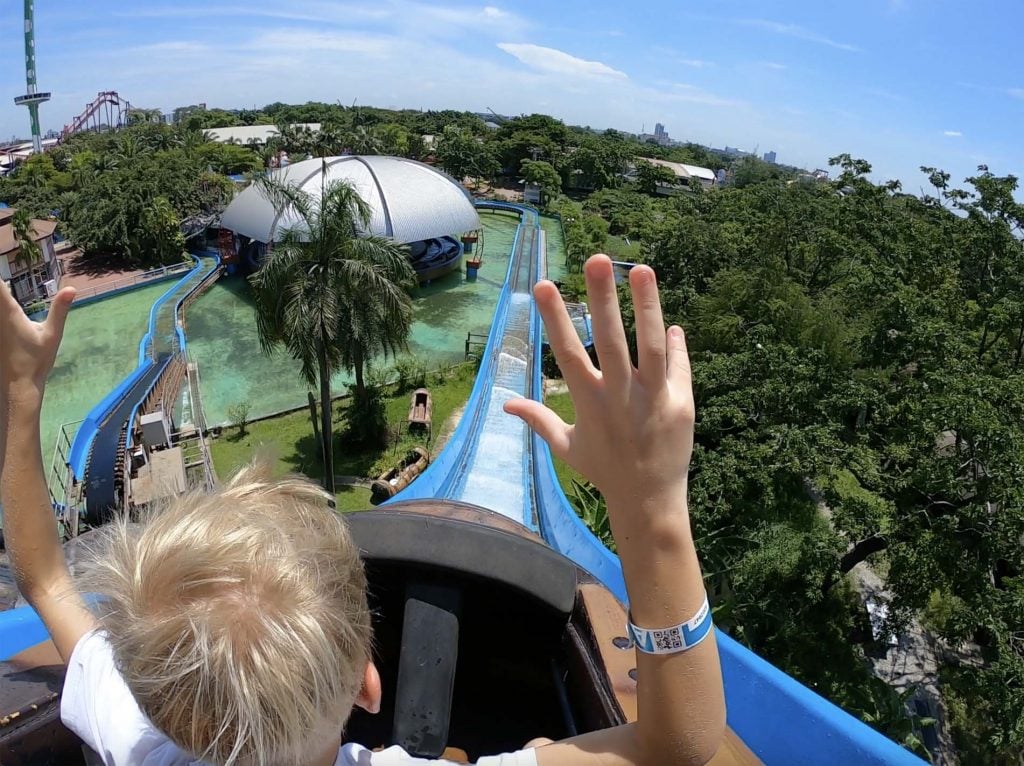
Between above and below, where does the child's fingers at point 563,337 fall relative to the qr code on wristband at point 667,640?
above

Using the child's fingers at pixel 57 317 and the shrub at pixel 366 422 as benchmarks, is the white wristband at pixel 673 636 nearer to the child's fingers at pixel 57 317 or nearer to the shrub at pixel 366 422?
the child's fingers at pixel 57 317

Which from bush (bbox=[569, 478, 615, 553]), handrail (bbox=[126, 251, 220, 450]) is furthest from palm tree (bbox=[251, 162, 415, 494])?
bush (bbox=[569, 478, 615, 553])

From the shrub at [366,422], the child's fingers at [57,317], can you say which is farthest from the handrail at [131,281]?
the child's fingers at [57,317]

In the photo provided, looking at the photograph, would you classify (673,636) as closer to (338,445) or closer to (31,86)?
(338,445)

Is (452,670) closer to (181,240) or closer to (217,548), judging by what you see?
(217,548)

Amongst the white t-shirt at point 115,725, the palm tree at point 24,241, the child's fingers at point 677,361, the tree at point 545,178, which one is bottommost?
the palm tree at point 24,241

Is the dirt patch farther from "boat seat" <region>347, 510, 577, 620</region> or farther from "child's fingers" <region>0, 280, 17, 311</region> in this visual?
"child's fingers" <region>0, 280, 17, 311</region>

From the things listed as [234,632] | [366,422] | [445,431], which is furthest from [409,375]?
[234,632]
